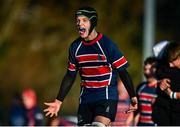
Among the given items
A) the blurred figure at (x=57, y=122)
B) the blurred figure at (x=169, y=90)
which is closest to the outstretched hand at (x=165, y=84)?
the blurred figure at (x=169, y=90)

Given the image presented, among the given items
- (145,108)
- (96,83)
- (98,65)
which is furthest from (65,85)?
(145,108)

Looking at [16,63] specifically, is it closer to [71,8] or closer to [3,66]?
[3,66]

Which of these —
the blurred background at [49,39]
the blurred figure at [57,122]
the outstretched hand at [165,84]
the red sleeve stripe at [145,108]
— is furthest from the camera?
the blurred background at [49,39]

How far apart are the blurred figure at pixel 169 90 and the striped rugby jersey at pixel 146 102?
1266 millimetres

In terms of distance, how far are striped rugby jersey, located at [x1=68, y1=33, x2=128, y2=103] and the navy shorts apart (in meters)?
0.06

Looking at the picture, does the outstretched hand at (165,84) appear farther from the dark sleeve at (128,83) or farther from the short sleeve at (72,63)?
the short sleeve at (72,63)

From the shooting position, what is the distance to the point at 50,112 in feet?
36.2

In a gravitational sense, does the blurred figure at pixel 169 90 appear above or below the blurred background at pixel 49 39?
above

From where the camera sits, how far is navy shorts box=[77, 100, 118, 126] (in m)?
10.8

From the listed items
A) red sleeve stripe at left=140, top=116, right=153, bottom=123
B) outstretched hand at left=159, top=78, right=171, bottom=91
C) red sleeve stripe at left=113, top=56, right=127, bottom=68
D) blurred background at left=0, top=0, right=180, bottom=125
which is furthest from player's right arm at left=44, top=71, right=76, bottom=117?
blurred background at left=0, top=0, right=180, bottom=125

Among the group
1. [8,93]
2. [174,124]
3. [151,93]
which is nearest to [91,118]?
[174,124]

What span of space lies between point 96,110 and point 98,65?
1.74ft

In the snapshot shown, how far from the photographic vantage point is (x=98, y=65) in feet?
35.6

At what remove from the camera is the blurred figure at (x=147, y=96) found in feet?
43.7
